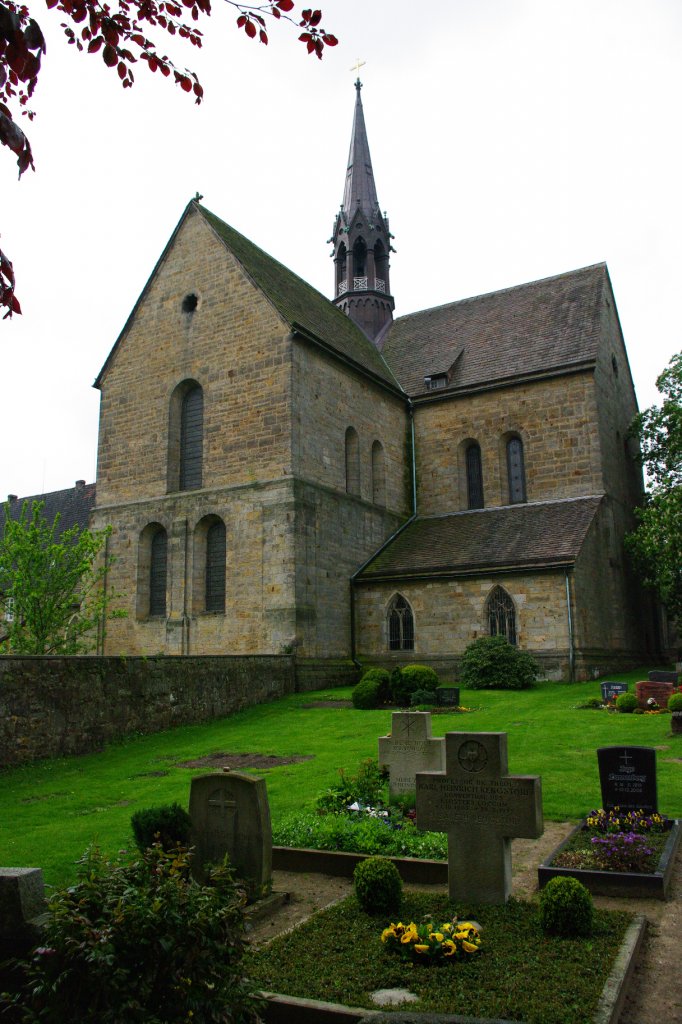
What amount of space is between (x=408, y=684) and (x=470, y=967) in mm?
15619

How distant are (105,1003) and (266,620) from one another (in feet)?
69.3

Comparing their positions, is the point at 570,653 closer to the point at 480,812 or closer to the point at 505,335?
the point at 505,335

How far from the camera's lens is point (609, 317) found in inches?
1323

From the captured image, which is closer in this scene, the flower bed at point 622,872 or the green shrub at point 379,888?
the green shrub at point 379,888

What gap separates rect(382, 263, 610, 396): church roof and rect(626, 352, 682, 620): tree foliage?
4406 millimetres

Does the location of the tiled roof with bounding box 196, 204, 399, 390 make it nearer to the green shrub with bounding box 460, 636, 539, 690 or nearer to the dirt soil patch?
the green shrub with bounding box 460, 636, 539, 690

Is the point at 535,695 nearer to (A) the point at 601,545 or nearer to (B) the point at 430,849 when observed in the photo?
(A) the point at 601,545

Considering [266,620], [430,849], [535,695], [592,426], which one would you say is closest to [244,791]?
[430,849]

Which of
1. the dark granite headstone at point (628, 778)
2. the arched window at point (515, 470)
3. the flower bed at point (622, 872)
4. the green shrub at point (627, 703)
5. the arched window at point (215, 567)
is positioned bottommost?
the flower bed at point (622, 872)

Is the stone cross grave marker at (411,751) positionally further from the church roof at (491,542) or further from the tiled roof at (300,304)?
the tiled roof at (300,304)

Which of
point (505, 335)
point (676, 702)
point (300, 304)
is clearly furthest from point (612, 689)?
point (505, 335)

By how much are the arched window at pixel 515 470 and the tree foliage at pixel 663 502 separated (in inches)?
170

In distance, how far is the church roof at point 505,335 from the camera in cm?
3184

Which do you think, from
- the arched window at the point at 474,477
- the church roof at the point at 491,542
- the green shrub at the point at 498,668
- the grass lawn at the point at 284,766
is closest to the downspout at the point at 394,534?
A: the church roof at the point at 491,542
